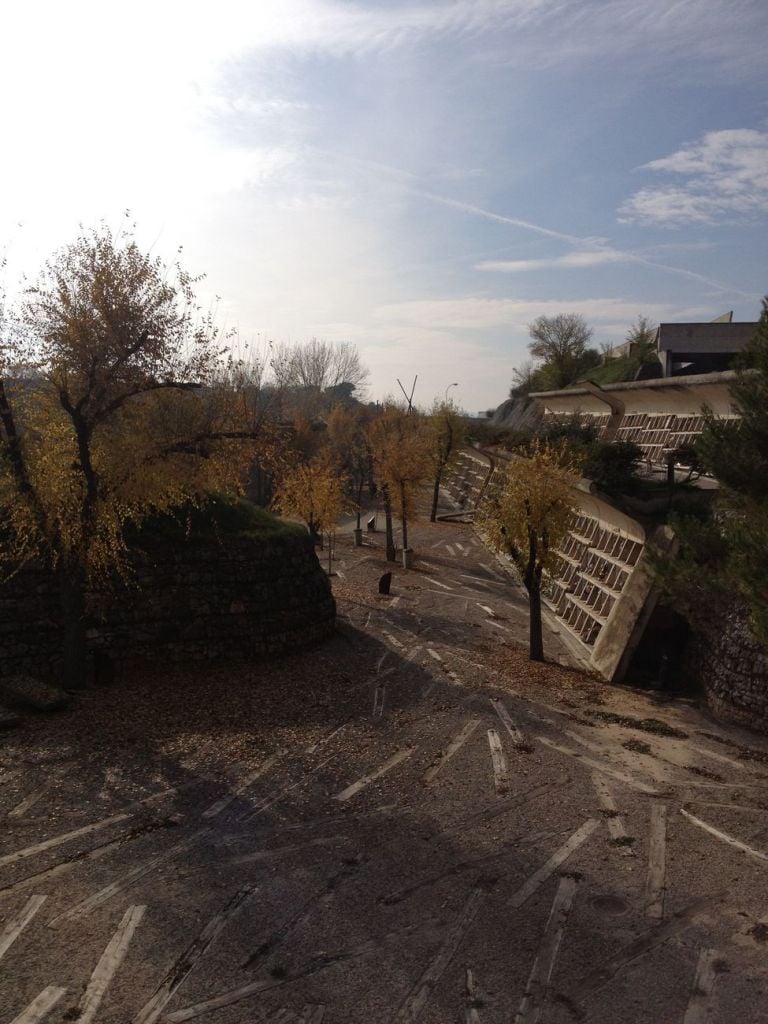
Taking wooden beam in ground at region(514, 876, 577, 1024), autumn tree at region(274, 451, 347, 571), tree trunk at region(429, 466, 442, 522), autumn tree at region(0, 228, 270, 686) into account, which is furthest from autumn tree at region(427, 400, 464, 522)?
wooden beam in ground at region(514, 876, 577, 1024)

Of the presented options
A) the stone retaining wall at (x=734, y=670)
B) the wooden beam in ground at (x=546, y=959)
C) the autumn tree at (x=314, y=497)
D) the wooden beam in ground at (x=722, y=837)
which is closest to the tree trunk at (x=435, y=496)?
the autumn tree at (x=314, y=497)

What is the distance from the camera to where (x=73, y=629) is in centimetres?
1631

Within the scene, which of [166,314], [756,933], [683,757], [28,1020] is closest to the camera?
[28,1020]

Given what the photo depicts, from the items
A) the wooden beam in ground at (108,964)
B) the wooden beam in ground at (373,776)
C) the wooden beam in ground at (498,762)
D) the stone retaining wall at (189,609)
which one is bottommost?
the wooden beam in ground at (373,776)

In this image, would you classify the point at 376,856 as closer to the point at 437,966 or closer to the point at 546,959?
the point at 437,966

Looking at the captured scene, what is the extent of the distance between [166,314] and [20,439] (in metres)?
3.78

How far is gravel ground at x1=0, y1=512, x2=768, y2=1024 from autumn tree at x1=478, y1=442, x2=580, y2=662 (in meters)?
4.09

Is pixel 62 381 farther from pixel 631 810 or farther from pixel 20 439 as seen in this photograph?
pixel 631 810

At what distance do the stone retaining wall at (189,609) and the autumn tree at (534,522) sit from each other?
18.8 ft

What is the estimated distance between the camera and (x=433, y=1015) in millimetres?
7012

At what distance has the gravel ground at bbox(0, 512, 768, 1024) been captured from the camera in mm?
7348

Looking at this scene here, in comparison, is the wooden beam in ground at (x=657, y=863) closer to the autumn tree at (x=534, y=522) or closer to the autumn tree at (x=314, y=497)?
the autumn tree at (x=534, y=522)

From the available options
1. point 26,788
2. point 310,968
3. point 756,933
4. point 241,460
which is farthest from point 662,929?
point 241,460

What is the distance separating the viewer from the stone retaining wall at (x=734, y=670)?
1587cm
